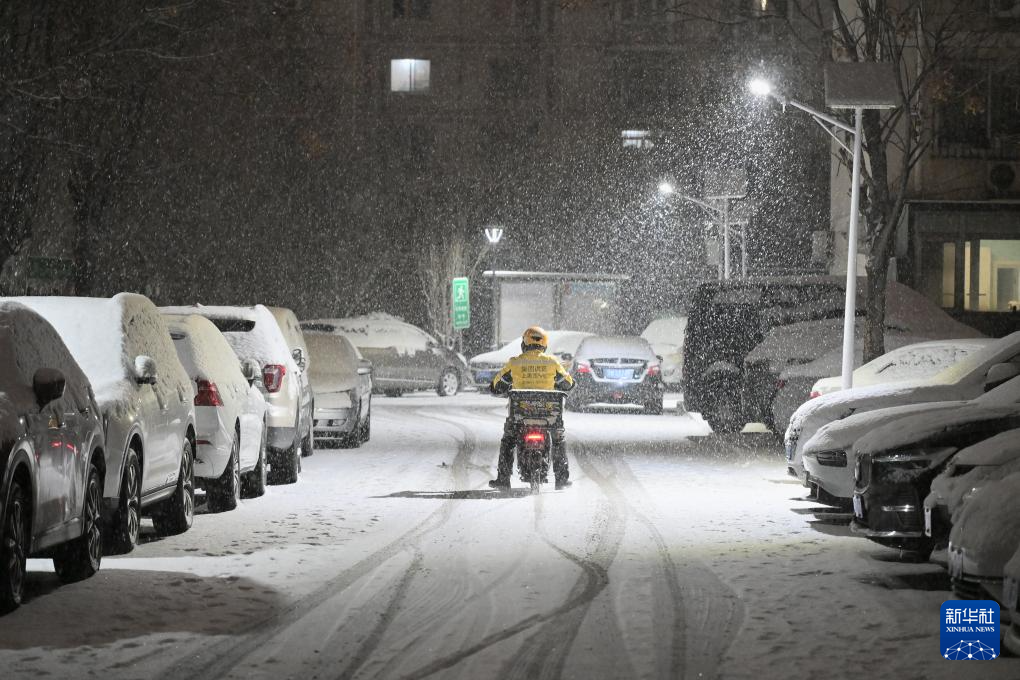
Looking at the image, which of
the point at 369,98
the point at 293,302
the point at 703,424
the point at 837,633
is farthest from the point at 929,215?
the point at 369,98

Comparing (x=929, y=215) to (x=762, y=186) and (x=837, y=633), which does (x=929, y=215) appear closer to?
(x=762, y=186)

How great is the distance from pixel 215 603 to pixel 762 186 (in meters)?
57.2

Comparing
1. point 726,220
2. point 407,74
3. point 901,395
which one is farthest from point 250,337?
point 407,74

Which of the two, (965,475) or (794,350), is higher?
(794,350)

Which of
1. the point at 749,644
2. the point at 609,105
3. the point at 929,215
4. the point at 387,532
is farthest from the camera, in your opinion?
the point at 609,105

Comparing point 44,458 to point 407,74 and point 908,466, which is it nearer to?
point 908,466

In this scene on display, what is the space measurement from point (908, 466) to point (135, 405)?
5489 millimetres

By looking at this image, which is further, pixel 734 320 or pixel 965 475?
pixel 734 320

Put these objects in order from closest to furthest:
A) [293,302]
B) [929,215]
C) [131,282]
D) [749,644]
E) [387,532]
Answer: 1. [749,644]
2. [387,532]
3. [929,215]
4. [131,282]
5. [293,302]

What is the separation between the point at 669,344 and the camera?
40.0 m

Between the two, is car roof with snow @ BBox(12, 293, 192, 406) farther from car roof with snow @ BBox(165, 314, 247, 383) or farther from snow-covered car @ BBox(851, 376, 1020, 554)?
snow-covered car @ BBox(851, 376, 1020, 554)

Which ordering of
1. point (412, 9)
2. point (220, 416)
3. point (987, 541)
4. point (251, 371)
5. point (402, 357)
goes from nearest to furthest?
point (987, 541)
point (220, 416)
point (251, 371)
point (402, 357)
point (412, 9)

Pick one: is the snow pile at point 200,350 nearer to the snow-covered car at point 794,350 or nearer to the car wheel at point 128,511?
the car wheel at point 128,511

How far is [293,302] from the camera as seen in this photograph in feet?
Answer: 184
